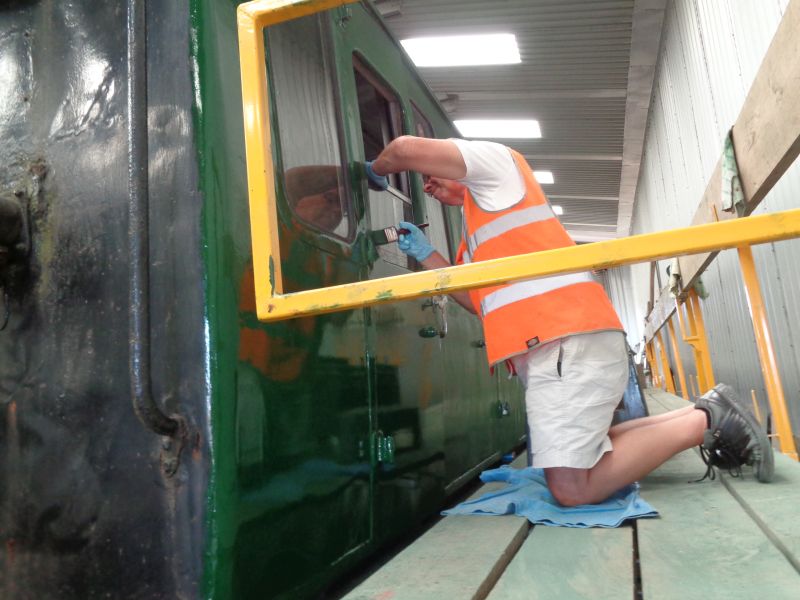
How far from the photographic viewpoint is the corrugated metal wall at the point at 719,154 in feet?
14.0

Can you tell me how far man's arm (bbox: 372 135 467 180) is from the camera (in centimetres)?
213

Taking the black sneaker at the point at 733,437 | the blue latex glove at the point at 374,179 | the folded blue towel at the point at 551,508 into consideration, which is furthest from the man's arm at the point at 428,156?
the black sneaker at the point at 733,437

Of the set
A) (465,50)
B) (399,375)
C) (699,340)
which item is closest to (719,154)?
(699,340)

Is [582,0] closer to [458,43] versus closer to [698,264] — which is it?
[458,43]

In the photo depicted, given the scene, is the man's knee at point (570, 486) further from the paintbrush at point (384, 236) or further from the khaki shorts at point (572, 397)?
the paintbrush at point (384, 236)

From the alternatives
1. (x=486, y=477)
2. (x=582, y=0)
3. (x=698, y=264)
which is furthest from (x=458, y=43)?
(x=486, y=477)

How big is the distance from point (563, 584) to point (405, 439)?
2.99ft

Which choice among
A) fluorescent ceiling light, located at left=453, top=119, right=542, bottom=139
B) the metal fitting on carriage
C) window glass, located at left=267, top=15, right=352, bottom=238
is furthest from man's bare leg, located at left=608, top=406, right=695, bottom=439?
fluorescent ceiling light, located at left=453, top=119, right=542, bottom=139

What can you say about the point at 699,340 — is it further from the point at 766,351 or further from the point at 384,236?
the point at 384,236

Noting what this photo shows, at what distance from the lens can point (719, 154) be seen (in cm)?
582

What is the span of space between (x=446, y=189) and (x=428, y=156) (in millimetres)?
400

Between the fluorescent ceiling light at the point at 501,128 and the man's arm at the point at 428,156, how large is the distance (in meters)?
8.19

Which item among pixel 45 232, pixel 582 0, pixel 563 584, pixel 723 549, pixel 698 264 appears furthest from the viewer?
pixel 582 0

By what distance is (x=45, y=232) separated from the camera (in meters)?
1.65
